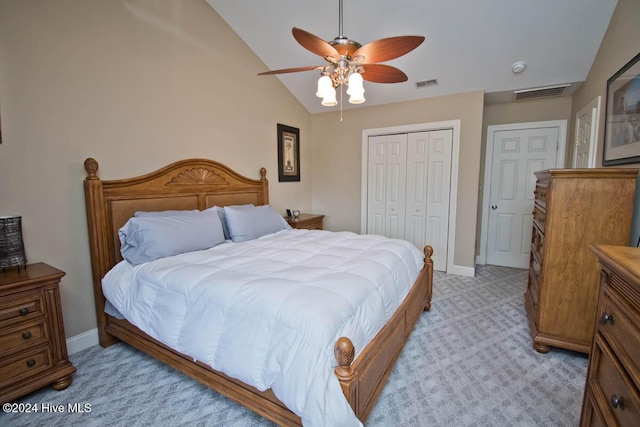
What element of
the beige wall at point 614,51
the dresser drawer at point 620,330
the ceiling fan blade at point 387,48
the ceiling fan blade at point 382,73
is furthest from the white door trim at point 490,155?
the dresser drawer at point 620,330

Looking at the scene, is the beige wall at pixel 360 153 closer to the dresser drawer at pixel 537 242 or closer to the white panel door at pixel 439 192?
the white panel door at pixel 439 192

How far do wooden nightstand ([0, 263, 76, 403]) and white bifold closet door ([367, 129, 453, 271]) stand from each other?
3.76m

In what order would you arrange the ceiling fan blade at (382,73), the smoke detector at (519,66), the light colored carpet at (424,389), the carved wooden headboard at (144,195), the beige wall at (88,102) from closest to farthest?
the light colored carpet at (424,389)
the beige wall at (88,102)
the ceiling fan blade at (382,73)
the carved wooden headboard at (144,195)
the smoke detector at (519,66)

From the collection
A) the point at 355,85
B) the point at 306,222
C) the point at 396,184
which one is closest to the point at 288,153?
the point at 306,222

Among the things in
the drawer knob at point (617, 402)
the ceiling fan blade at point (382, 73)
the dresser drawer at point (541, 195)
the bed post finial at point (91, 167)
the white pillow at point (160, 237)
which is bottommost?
the drawer knob at point (617, 402)

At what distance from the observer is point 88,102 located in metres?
2.32

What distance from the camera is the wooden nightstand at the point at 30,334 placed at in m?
1.68

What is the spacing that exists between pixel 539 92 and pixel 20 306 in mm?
5311

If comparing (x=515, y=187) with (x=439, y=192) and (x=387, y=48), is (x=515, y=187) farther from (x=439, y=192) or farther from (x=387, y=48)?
(x=387, y=48)

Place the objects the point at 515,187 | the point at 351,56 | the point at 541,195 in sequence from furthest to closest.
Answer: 1. the point at 515,187
2. the point at 541,195
3. the point at 351,56

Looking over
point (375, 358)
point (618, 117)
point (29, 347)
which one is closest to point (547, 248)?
point (618, 117)

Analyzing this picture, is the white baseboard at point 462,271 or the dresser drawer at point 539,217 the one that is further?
the white baseboard at point 462,271

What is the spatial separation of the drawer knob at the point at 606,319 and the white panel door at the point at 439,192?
3020 mm

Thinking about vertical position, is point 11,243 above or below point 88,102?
below
